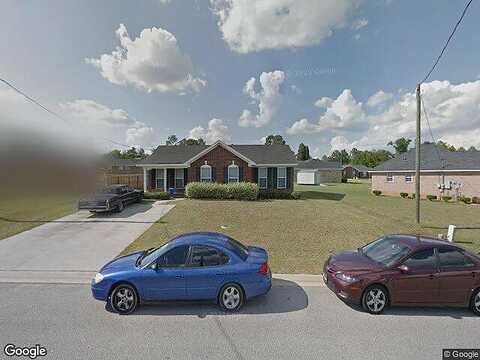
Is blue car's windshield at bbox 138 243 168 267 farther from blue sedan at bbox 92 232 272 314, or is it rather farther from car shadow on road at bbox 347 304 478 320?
car shadow on road at bbox 347 304 478 320

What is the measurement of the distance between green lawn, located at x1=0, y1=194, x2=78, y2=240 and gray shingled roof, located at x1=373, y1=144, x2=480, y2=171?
29.2 m

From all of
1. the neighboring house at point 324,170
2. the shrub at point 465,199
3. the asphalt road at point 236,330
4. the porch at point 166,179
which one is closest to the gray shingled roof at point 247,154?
the porch at point 166,179

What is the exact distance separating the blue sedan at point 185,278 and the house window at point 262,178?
16992mm

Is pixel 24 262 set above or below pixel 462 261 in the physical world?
below

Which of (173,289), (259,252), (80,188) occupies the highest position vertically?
(80,188)

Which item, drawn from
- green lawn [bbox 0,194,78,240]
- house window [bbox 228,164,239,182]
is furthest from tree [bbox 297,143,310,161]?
green lawn [bbox 0,194,78,240]

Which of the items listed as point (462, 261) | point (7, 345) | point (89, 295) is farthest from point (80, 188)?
point (462, 261)

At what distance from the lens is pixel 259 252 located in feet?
18.6

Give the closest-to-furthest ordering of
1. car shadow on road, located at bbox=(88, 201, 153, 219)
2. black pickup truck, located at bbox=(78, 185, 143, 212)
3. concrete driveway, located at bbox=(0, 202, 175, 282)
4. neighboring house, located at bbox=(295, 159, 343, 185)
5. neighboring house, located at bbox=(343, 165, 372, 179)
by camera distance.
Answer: concrete driveway, located at bbox=(0, 202, 175, 282)
black pickup truck, located at bbox=(78, 185, 143, 212)
car shadow on road, located at bbox=(88, 201, 153, 219)
neighboring house, located at bbox=(295, 159, 343, 185)
neighboring house, located at bbox=(343, 165, 372, 179)

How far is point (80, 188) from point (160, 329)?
11.1m

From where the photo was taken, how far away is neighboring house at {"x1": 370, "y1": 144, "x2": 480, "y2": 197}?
2236cm

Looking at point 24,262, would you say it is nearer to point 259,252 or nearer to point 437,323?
point 259,252

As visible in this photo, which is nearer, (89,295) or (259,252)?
(89,295)

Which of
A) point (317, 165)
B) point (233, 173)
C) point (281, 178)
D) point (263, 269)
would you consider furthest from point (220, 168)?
point (317, 165)
